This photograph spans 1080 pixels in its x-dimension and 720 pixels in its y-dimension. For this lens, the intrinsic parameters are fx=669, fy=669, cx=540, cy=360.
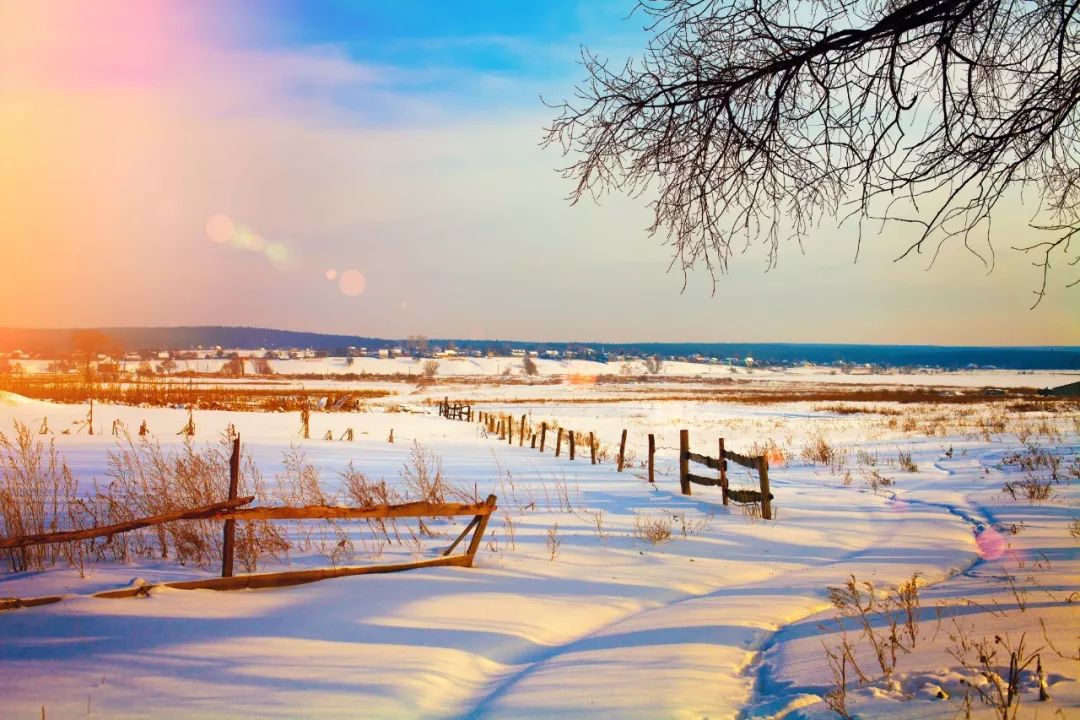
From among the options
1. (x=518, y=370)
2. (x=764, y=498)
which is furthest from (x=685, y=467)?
(x=518, y=370)

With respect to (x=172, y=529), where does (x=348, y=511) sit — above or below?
above

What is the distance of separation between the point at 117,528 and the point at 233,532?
0.91 m

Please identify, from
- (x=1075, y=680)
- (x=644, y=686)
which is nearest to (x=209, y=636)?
(x=644, y=686)

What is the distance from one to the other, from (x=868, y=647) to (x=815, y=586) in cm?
223

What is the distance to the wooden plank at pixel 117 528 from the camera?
5.25 meters

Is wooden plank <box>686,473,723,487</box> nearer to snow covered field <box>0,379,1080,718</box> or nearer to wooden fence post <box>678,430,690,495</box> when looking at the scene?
wooden fence post <box>678,430,690,495</box>

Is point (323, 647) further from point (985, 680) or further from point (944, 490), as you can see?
point (944, 490)

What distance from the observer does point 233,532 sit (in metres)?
6.11

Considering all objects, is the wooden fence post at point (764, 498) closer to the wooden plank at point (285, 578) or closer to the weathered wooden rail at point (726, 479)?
the weathered wooden rail at point (726, 479)

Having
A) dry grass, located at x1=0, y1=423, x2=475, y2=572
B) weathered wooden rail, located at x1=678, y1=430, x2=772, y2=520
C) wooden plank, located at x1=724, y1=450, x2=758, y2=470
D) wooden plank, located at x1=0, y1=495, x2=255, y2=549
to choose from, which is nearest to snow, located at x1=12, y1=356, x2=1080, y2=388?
weathered wooden rail, located at x1=678, y1=430, x2=772, y2=520

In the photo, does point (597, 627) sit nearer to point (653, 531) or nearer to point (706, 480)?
point (653, 531)

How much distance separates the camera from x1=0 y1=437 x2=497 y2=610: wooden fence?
5.31 m

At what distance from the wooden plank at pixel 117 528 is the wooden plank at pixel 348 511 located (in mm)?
87

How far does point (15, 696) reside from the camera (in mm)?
3936
